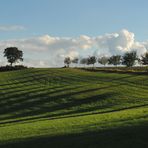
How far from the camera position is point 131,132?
21.2 meters

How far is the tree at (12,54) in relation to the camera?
174m

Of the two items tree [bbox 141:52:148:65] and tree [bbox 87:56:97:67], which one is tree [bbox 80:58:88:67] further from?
tree [bbox 141:52:148:65]

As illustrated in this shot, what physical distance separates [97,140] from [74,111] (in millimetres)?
29244

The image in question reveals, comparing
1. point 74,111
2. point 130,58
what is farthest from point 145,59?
point 74,111

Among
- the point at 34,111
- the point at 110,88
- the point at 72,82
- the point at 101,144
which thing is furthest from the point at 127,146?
the point at 72,82

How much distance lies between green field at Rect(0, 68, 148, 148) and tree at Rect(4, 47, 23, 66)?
7824cm

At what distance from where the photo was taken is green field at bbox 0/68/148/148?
69.5 ft

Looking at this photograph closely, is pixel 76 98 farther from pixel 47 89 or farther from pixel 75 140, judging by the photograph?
pixel 75 140

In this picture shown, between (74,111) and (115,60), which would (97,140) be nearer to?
(74,111)

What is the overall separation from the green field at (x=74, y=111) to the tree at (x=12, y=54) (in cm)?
7824

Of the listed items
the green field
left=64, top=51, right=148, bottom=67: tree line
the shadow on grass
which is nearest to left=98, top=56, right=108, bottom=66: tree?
left=64, top=51, right=148, bottom=67: tree line

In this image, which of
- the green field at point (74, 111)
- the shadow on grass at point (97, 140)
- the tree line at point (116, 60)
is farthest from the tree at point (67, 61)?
the shadow on grass at point (97, 140)

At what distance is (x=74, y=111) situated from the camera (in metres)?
49.6

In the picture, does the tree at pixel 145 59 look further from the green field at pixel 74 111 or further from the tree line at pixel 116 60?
the green field at pixel 74 111
